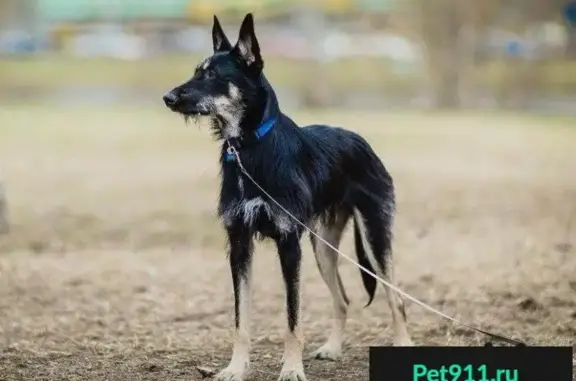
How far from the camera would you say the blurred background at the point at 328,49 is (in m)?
4.23

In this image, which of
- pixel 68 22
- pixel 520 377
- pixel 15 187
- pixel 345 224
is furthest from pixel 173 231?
pixel 520 377

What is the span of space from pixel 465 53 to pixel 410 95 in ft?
0.97

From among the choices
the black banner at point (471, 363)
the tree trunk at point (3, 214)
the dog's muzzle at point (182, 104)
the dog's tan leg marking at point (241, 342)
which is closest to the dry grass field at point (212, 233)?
the tree trunk at point (3, 214)

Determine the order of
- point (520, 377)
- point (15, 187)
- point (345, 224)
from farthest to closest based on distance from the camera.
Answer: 1. point (15, 187)
2. point (345, 224)
3. point (520, 377)

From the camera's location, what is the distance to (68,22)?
4.27 m

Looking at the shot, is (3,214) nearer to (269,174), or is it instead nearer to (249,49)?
(269,174)

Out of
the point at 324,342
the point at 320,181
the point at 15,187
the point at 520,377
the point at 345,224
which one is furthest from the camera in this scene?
the point at 15,187

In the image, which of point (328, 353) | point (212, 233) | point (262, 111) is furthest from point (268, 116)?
point (212, 233)

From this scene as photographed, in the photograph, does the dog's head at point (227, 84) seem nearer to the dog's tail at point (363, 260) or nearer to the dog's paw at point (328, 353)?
the dog's tail at point (363, 260)

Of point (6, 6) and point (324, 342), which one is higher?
point (6, 6)

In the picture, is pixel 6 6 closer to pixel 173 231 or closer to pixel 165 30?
pixel 165 30

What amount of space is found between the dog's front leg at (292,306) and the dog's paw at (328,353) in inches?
13.0

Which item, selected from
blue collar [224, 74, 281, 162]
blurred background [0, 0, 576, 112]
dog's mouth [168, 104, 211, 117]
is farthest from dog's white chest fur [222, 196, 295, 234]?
blurred background [0, 0, 576, 112]

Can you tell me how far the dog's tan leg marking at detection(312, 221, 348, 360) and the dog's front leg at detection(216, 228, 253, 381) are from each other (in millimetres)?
357
